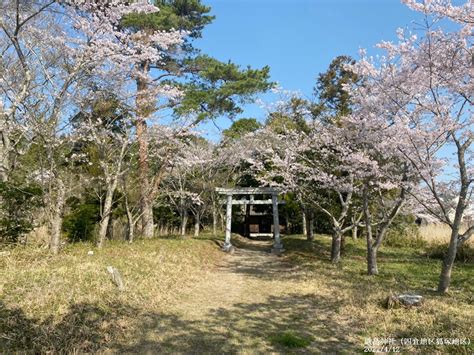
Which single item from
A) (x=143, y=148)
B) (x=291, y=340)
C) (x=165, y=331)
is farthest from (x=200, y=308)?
(x=143, y=148)

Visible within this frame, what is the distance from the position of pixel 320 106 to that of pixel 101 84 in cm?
653

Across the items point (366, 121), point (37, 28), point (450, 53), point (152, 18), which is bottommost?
point (366, 121)

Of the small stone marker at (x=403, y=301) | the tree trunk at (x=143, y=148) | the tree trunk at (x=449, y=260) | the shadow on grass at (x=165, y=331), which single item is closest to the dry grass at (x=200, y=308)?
the shadow on grass at (x=165, y=331)

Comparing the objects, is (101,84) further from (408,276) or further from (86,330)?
(408,276)

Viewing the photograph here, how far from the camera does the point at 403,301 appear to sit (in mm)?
5227

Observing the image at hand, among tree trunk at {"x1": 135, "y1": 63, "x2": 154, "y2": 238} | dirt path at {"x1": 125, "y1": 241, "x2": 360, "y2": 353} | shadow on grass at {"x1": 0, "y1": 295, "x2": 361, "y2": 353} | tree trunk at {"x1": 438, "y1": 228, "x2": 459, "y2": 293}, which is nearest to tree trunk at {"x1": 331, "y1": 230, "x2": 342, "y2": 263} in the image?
dirt path at {"x1": 125, "y1": 241, "x2": 360, "y2": 353}

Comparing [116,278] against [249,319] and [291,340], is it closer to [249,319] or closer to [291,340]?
[249,319]

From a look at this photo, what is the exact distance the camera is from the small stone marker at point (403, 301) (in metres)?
5.15

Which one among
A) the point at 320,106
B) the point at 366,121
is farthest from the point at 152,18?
the point at 366,121

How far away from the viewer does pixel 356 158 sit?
8047 mm

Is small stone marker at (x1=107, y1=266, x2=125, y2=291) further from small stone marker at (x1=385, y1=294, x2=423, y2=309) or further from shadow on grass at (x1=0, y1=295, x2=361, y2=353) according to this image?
small stone marker at (x1=385, y1=294, x2=423, y2=309)

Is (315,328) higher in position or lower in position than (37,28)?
lower

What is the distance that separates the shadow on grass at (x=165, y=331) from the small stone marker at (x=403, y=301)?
86cm

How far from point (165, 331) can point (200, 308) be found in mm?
1211
